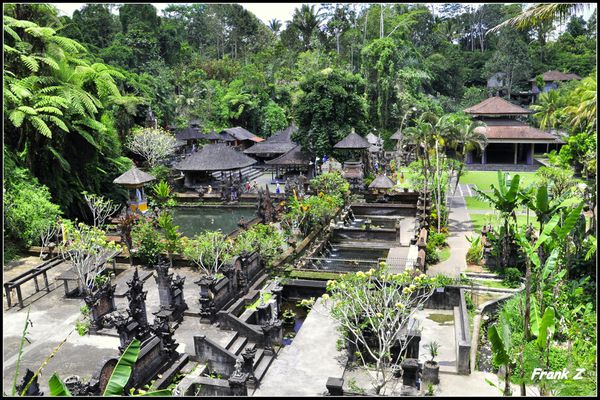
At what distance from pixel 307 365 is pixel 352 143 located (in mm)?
21311

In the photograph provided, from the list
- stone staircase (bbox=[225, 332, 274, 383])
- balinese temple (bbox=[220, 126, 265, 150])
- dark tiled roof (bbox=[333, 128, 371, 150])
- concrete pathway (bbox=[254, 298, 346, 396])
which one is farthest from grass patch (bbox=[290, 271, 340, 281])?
balinese temple (bbox=[220, 126, 265, 150])

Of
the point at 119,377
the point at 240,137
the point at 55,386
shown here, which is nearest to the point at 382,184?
the point at 240,137

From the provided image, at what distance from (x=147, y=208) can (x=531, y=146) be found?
31184 mm

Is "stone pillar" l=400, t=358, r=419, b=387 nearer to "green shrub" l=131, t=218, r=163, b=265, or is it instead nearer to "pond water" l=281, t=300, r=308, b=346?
"pond water" l=281, t=300, r=308, b=346

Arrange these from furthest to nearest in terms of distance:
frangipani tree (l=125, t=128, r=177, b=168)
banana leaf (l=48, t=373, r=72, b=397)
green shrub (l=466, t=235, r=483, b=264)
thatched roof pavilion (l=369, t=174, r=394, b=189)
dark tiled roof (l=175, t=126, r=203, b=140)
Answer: dark tiled roof (l=175, t=126, r=203, b=140)
frangipani tree (l=125, t=128, r=177, b=168)
thatched roof pavilion (l=369, t=174, r=394, b=189)
green shrub (l=466, t=235, r=483, b=264)
banana leaf (l=48, t=373, r=72, b=397)

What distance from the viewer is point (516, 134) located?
129 feet

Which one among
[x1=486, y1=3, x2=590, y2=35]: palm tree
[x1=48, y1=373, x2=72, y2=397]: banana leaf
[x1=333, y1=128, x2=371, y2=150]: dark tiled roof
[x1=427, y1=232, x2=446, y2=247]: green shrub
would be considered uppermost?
[x1=486, y1=3, x2=590, y2=35]: palm tree

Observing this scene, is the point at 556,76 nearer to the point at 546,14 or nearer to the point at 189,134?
the point at 189,134

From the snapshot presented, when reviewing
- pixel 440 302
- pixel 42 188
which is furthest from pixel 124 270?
pixel 440 302

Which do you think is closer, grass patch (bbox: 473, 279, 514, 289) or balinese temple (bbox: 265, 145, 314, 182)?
grass patch (bbox: 473, 279, 514, 289)

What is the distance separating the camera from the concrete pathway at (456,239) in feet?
55.7

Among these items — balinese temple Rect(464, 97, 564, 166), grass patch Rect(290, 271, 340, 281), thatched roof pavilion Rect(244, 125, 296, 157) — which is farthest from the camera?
balinese temple Rect(464, 97, 564, 166)

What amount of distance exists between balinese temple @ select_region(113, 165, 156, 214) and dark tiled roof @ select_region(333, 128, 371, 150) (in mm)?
12174

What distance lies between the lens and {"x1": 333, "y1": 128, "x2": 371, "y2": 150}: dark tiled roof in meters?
30.6
